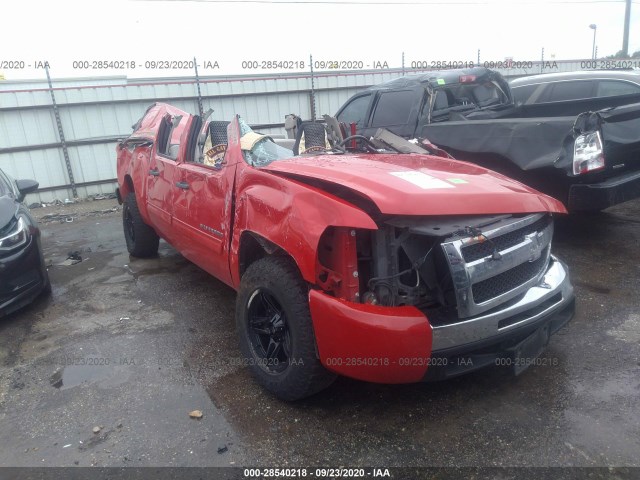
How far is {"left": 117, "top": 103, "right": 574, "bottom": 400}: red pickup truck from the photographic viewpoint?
2.42 metres

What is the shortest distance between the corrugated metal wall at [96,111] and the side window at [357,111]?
489cm

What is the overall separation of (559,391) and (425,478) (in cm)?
111

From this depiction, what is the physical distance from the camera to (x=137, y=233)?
5.80 meters

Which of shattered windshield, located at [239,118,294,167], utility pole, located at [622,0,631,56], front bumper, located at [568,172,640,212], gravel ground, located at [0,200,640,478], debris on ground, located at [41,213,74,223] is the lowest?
debris on ground, located at [41,213,74,223]

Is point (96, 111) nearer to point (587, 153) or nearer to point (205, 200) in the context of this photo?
point (205, 200)

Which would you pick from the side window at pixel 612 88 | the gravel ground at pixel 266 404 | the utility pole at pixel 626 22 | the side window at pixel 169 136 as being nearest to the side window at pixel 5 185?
the gravel ground at pixel 266 404

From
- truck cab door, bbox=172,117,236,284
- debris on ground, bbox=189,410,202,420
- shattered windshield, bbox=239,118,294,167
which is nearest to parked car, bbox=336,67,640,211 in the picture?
shattered windshield, bbox=239,118,294,167

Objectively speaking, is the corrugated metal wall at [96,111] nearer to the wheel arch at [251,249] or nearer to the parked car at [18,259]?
the parked car at [18,259]

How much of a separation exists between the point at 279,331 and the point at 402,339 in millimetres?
849

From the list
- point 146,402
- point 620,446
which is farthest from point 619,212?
point 146,402

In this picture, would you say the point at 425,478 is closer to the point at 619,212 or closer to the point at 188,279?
the point at 188,279

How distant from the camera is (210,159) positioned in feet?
13.0

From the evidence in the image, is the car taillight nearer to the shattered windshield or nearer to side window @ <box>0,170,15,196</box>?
the shattered windshield

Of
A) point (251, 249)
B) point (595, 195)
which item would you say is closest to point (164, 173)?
point (251, 249)
